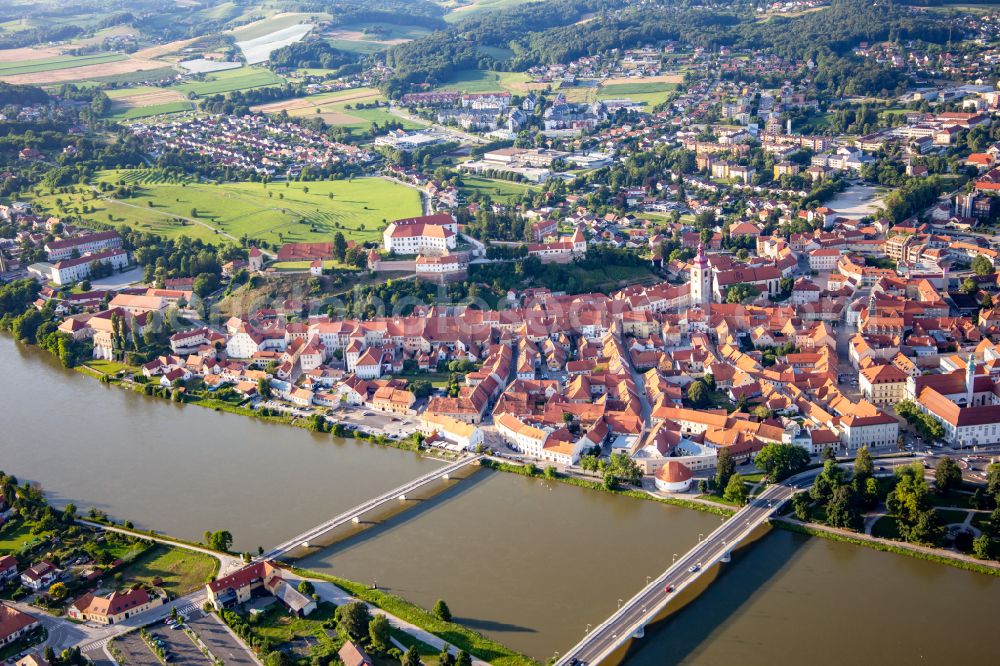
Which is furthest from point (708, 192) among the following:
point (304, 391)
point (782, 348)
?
point (304, 391)

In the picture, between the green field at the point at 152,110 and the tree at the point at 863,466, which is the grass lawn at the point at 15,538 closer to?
the tree at the point at 863,466

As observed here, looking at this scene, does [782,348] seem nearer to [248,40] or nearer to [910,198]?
[910,198]

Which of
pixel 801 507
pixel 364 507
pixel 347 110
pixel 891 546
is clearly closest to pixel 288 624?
pixel 364 507

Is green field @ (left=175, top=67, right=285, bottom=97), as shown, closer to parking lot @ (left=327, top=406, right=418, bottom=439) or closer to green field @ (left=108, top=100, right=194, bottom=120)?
green field @ (left=108, top=100, right=194, bottom=120)

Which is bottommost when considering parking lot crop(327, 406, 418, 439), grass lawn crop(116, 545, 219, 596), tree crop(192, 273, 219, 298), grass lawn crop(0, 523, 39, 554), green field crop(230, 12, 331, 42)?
grass lawn crop(116, 545, 219, 596)

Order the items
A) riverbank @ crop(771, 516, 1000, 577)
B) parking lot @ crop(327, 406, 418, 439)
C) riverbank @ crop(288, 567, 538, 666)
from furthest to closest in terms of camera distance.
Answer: parking lot @ crop(327, 406, 418, 439), riverbank @ crop(771, 516, 1000, 577), riverbank @ crop(288, 567, 538, 666)

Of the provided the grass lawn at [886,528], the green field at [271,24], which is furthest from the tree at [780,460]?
the green field at [271,24]

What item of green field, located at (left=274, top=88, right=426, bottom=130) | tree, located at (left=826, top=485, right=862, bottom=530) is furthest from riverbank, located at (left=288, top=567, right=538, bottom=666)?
green field, located at (left=274, top=88, right=426, bottom=130)
